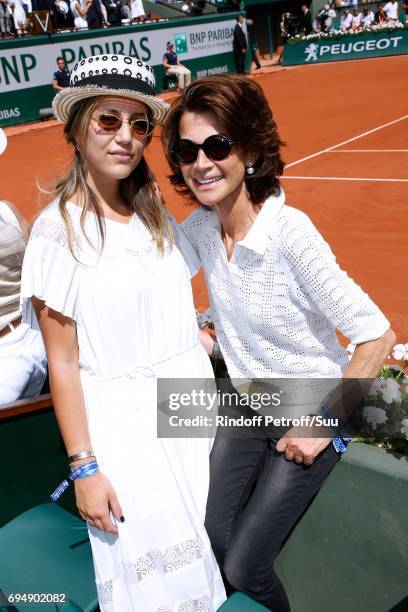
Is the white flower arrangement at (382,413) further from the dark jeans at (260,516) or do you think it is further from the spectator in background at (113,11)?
the spectator in background at (113,11)

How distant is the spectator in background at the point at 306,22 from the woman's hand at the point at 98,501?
3251 cm

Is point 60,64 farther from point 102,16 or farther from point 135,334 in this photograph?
point 135,334

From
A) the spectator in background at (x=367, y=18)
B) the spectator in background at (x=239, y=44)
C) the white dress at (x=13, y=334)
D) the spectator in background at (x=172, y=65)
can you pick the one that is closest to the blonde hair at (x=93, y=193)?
the white dress at (x=13, y=334)

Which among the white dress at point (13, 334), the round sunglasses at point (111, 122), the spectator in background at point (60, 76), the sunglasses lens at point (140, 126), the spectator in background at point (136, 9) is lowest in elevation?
the spectator in background at point (60, 76)

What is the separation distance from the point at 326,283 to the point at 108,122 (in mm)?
882

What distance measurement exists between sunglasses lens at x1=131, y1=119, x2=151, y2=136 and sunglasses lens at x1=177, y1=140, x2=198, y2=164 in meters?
0.14

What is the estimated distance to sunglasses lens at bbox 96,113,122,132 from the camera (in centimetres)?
196

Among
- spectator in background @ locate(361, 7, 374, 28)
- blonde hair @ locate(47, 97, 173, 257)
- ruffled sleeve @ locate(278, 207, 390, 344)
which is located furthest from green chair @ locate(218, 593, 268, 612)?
spectator in background @ locate(361, 7, 374, 28)

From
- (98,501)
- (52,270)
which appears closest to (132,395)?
(98,501)

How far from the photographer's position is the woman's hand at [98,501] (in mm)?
1891

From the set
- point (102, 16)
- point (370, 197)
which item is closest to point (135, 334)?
point (370, 197)

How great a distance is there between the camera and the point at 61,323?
6.23 feet

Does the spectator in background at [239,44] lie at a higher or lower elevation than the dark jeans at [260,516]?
lower

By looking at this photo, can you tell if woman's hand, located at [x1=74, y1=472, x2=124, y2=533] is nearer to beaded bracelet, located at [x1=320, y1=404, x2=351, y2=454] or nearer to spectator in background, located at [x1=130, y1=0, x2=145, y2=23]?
beaded bracelet, located at [x1=320, y1=404, x2=351, y2=454]
